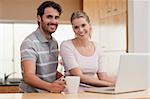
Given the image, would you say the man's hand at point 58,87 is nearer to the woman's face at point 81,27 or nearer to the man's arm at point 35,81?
the man's arm at point 35,81

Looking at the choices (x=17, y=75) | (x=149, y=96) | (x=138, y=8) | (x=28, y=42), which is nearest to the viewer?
(x=149, y=96)

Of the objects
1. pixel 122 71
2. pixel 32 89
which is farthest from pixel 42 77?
pixel 122 71

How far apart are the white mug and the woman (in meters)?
0.19

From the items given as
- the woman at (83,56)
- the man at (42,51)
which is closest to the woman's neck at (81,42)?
the woman at (83,56)

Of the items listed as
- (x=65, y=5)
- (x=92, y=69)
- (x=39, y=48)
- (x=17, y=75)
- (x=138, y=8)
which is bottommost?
(x=17, y=75)

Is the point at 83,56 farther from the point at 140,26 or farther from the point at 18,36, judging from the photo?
the point at 18,36

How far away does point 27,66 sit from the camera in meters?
1.88

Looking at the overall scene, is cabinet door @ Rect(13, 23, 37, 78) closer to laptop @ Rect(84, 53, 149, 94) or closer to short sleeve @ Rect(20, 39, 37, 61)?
short sleeve @ Rect(20, 39, 37, 61)

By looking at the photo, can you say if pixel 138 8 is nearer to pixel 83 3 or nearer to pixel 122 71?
pixel 122 71

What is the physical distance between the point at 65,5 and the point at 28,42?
4.06 meters

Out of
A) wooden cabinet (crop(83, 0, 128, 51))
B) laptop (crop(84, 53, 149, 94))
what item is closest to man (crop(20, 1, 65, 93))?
laptop (crop(84, 53, 149, 94))

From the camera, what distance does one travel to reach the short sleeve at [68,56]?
1.94 metres

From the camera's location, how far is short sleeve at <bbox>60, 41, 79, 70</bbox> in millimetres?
1936

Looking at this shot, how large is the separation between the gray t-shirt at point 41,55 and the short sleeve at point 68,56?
121mm
